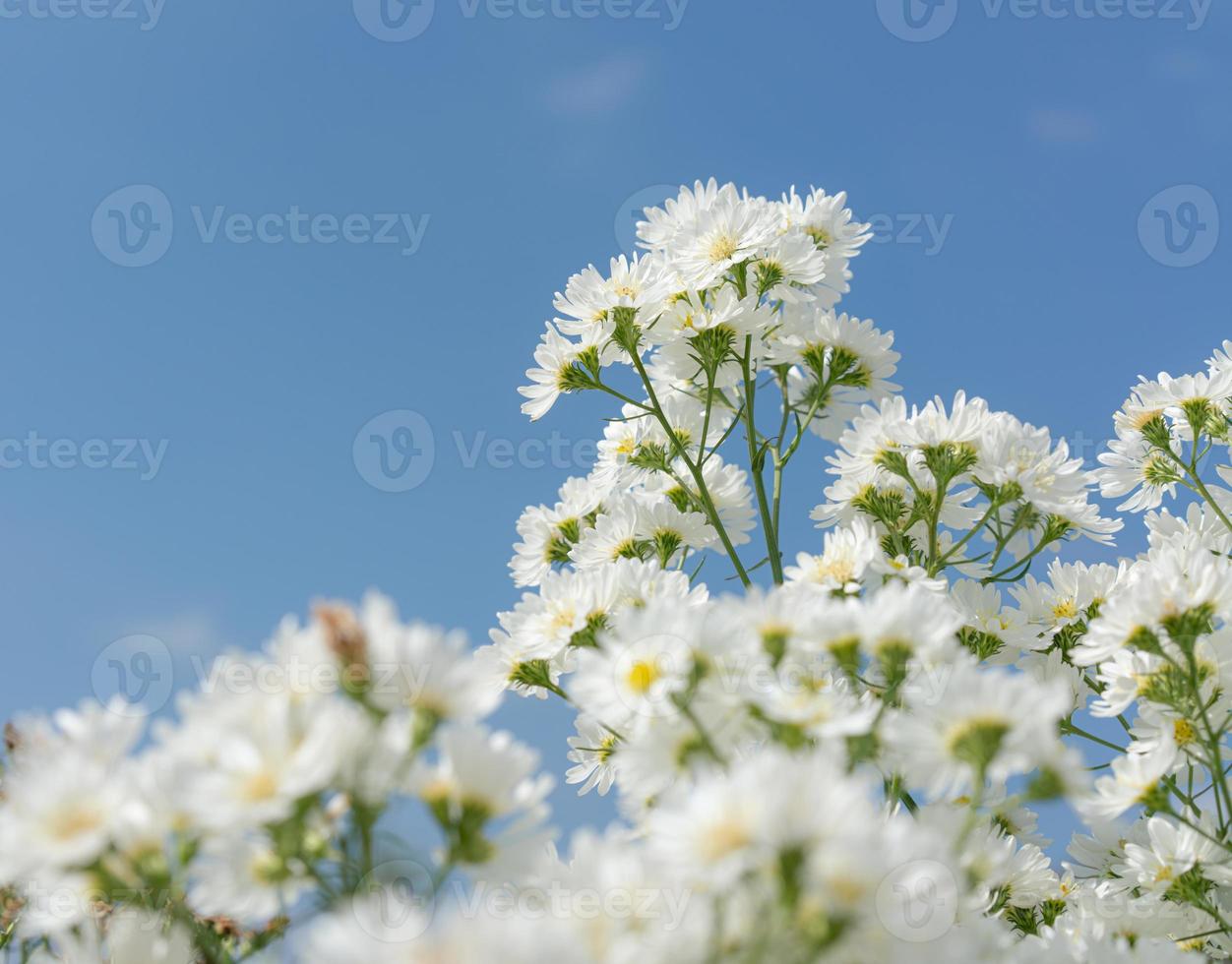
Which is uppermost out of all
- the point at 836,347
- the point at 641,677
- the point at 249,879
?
the point at 836,347

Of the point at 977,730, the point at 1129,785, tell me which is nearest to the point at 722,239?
the point at 1129,785

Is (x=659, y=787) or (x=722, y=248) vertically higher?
(x=722, y=248)

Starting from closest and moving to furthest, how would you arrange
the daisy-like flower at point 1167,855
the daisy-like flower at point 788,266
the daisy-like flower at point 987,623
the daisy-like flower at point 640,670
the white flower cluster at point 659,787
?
the white flower cluster at point 659,787
the daisy-like flower at point 640,670
the daisy-like flower at point 1167,855
the daisy-like flower at point 987,623
the daisy-like flower at point 788,266

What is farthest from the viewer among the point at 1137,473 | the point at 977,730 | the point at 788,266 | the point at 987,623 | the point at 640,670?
the point at 1137,473

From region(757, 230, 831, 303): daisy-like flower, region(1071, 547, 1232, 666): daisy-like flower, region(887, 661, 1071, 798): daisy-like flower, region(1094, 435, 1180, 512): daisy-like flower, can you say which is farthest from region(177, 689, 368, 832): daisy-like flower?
region(1094, 435, 1180, 512): daisy-like flower

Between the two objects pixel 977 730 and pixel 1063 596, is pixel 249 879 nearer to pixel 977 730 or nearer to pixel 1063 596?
pixel 977 730

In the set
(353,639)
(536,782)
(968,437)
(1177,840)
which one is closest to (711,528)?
(968,437)

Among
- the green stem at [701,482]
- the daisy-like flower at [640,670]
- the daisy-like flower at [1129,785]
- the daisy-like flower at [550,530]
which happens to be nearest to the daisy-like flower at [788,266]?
the green stem at [701,482]

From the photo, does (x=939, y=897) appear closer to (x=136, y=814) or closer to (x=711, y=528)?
(x=136, y=814)

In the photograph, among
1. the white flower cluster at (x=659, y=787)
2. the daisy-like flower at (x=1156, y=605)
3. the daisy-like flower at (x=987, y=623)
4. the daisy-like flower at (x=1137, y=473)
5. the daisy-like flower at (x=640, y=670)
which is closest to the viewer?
the white flower cluster at (x=659, y=787)

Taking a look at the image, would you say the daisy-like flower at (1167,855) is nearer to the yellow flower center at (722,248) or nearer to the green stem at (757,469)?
the green stem at (757,469)

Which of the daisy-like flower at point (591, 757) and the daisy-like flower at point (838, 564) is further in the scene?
the daisy-like flower at point (591, 757)
